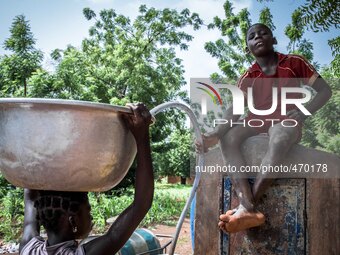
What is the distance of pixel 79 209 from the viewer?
4.40ft

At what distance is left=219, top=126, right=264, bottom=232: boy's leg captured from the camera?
218 cm

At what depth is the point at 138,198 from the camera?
1.24 meters

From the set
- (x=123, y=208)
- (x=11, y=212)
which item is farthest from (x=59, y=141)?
(x=123, y=208)

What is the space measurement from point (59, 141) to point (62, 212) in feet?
0.86

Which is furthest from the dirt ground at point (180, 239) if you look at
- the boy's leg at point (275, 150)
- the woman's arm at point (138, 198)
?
the woman's arm at point (138, 198)

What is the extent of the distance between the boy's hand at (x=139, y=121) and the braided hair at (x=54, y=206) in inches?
12.5

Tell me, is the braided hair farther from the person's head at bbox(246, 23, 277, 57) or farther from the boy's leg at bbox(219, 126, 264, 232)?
the person's head at bbox(246, 23, 277, 57)

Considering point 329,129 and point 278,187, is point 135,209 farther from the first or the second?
point 329,129

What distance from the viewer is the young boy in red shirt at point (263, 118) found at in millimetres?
2262

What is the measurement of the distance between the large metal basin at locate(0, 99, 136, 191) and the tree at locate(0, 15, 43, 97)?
274 inches

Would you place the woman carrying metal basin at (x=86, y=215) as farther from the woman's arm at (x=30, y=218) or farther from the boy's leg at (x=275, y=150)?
the boy's leg at (x=275, y=150)

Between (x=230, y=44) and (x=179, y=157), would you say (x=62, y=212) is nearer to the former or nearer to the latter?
(x=230, y=44)

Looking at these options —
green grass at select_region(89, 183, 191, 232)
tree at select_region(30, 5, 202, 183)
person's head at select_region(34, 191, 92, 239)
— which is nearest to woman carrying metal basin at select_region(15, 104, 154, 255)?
person's head at select_region(34, 191, 92, 239)

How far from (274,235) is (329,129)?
567 cm
